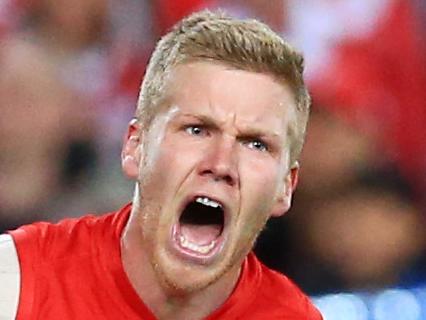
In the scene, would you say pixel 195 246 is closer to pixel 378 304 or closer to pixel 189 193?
pixel 189 193

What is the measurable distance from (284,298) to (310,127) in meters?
Answer: 0.51

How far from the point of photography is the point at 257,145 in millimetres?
963

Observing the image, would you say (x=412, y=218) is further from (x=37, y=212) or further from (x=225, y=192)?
(x=225, y=192)

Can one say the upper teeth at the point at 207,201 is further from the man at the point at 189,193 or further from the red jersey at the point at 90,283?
the red jersey at the point at 90,283

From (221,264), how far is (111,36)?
0.60 meters

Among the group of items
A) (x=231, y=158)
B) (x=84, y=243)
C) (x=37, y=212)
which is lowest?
(x=37, y=212)

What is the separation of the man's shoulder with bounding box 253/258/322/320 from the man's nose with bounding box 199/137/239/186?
0.18 m

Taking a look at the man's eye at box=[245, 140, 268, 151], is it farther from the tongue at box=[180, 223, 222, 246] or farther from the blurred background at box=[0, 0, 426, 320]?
the blurred background at box=[0, 0, 426, 320]

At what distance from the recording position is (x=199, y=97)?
3.12ft

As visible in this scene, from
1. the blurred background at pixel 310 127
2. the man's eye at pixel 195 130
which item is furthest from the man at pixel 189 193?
the blurred background at pixel 310 127

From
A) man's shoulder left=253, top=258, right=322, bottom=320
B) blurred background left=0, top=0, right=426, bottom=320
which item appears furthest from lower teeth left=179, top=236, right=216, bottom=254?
blurred background left=0, top=0, right=426, bottom=320

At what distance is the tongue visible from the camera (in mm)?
1031

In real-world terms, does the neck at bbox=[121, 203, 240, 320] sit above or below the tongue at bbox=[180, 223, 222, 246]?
below

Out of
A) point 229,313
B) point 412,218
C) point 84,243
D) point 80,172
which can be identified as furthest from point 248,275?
point 412,218
